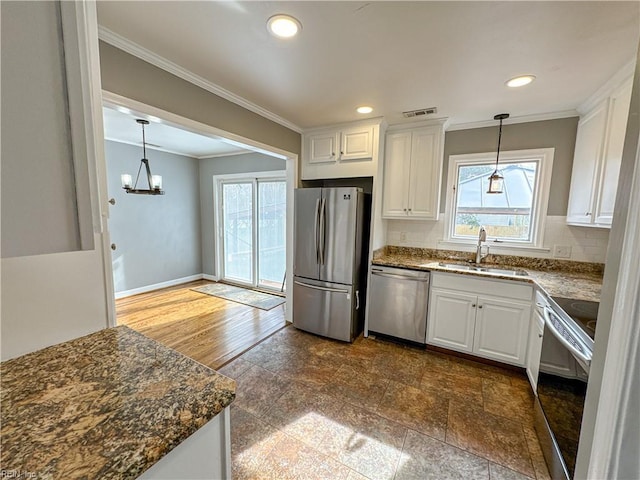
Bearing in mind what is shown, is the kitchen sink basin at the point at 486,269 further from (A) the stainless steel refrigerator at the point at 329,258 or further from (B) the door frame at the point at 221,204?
(B) the door frame at the point at 221,204

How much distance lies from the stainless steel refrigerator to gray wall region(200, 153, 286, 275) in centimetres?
185

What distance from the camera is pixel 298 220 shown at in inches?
119

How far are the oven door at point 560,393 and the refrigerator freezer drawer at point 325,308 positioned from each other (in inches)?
63.7

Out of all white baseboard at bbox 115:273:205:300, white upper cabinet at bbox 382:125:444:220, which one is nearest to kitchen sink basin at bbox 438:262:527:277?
white upper cabinet at bbox 382:125:444:220

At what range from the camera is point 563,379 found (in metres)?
1.37

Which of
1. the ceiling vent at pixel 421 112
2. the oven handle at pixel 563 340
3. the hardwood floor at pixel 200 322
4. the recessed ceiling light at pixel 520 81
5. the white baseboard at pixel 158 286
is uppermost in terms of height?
the ceiling vent at pixel 421 112

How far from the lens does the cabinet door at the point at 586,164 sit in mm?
2027

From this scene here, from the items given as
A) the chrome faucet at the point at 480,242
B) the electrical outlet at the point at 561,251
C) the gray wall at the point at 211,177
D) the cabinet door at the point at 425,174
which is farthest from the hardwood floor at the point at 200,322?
the electrical outlet at the point at 561,251

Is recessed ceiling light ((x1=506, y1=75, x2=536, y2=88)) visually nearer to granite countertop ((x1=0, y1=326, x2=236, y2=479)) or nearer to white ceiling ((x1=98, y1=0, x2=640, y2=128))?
white ceiling ((x1=98, y1=0, x2=640, y2=128))

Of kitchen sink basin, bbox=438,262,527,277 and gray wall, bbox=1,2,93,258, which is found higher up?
gray wall, bbox=1,2,93,258

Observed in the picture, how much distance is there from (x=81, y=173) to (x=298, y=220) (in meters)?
2.60

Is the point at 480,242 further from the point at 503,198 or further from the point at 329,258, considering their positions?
the point at 329,258

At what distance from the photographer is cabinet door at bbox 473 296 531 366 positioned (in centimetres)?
226

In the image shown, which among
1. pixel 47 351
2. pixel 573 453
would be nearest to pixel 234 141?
pixel 47 351
